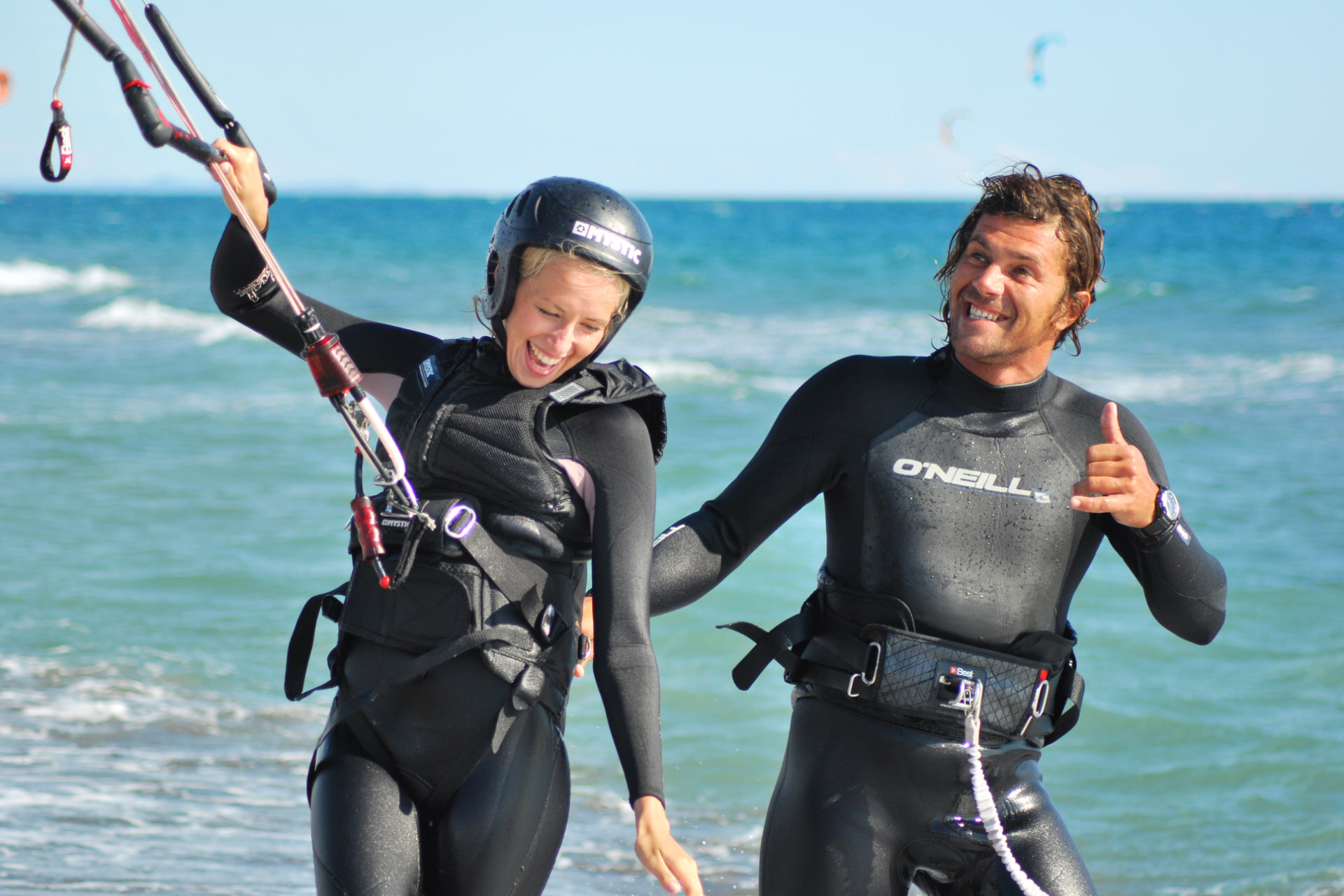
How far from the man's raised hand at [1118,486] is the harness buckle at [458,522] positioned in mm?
1202

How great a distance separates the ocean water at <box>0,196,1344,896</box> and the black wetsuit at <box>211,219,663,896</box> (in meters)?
1.88

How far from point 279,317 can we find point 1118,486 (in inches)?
69.4

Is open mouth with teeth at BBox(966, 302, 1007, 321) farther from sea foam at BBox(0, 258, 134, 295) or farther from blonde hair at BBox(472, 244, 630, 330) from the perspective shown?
sea foam at BBox(0, 258, 134, 295)

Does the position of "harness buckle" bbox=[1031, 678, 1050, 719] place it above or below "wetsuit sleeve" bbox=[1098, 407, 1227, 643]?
below

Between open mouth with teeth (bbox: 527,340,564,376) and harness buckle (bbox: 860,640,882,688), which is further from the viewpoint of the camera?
harness buckle (bbox: 860,640,882,688)

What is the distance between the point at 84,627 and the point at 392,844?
5299 millimetres

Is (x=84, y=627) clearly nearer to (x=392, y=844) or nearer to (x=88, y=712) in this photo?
(x=88, y=712)

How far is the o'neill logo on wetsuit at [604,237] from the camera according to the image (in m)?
2.77

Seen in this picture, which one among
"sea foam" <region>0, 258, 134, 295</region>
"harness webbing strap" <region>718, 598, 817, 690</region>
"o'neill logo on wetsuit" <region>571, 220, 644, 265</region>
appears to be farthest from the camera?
"sea foam" <region>0, 258, 134, 295</region>

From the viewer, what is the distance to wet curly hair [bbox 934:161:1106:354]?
301 cm

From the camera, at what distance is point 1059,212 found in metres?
3.02

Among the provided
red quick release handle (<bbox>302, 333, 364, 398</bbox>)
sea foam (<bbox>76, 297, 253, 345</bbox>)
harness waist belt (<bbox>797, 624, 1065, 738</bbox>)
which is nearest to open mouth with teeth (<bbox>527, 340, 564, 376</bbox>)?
red quick release handle (<bbox>302, 333, 364, 398</bbox>)

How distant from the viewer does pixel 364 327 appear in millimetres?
2998

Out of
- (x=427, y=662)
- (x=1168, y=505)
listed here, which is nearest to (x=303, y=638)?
(x=427, y=662)
